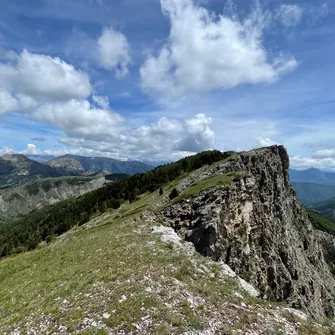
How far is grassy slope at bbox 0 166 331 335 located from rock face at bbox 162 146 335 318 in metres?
18.7

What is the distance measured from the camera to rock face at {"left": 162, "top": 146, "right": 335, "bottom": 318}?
4453cm

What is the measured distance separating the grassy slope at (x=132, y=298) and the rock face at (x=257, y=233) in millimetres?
18678

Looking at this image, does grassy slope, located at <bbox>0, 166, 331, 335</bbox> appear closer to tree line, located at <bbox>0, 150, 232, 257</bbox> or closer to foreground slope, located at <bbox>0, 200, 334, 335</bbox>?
foreground slope, located at <bbox>0, 200, 334, 335</bbox>

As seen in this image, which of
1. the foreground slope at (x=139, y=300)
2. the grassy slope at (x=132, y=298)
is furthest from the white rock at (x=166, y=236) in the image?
the foreground slope at (x=139, y=300)

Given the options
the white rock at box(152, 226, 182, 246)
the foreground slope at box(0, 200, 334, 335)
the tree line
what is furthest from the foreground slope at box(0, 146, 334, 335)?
the tree line

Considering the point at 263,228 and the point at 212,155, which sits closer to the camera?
the point at 263,228

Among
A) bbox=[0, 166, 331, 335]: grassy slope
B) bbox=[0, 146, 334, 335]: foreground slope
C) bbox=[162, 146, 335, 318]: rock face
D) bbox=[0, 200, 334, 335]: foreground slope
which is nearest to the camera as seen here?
bbox=[0, 200, 334, 335]: foreground slope

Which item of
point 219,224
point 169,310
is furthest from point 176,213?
point 169,310

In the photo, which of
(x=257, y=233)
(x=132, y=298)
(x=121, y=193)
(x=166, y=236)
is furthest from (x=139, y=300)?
(x=121, y=193)

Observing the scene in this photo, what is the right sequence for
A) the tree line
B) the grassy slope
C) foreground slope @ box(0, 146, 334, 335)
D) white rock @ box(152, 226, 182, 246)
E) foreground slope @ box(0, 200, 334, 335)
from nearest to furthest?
foreground slope @ box(0, 200, 334, 335)
the grassy slope
foreground slope @ box(0, 146, 334, 335)
white rock @ box(152, 226, 182, 246)
the tree line

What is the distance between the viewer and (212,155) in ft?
372

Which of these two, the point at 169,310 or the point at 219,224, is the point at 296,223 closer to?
the point at 219,224

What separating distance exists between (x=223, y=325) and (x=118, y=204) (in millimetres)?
84272

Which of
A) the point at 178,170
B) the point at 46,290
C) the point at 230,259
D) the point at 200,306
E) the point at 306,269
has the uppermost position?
the point at 178,170
